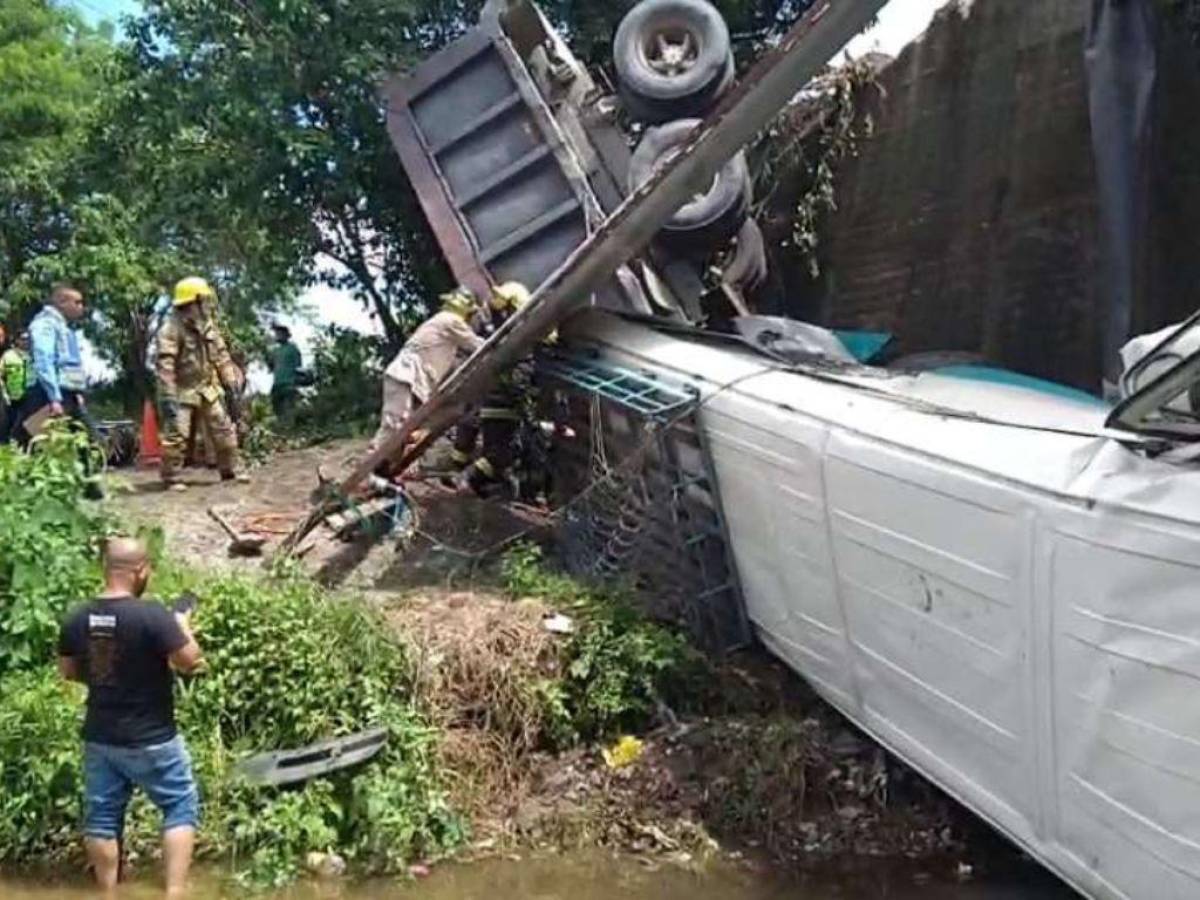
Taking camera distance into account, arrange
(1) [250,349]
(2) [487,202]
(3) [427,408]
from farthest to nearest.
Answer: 1. (1) [250,349]
2. (2) [487,202]
3. (3) [427,408]

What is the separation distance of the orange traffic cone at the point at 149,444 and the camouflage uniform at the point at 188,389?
3.22 feet

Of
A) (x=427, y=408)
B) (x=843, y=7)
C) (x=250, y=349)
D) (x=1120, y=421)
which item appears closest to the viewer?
(x=1120, y=421)

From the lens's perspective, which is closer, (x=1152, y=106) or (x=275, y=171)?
(x=1152, y=106)

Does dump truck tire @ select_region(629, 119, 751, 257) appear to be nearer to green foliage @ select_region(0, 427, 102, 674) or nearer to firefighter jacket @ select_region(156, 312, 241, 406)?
firefighter jacket @ select_region(156, 312, 241, 406)

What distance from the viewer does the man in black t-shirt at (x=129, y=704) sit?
5.00 metres

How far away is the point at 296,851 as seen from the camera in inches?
217

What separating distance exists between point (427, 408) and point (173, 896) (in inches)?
118

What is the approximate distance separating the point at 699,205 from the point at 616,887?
176 inches

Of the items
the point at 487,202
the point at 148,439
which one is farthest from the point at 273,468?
the point at 487,202

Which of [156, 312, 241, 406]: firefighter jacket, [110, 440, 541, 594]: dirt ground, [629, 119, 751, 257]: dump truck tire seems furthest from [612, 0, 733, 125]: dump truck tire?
[156, 312, 241, 406]: firefighter jacket

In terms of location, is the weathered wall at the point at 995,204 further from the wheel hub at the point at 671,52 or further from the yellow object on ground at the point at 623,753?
the yellow object on ground at the point at 623,753

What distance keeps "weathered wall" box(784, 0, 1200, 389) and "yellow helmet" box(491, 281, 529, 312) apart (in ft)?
9.36

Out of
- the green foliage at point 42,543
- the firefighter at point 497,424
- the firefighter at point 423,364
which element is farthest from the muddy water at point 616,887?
the firefighter at point 497,424

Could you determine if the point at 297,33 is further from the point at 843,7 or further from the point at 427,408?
the point at 843,7
